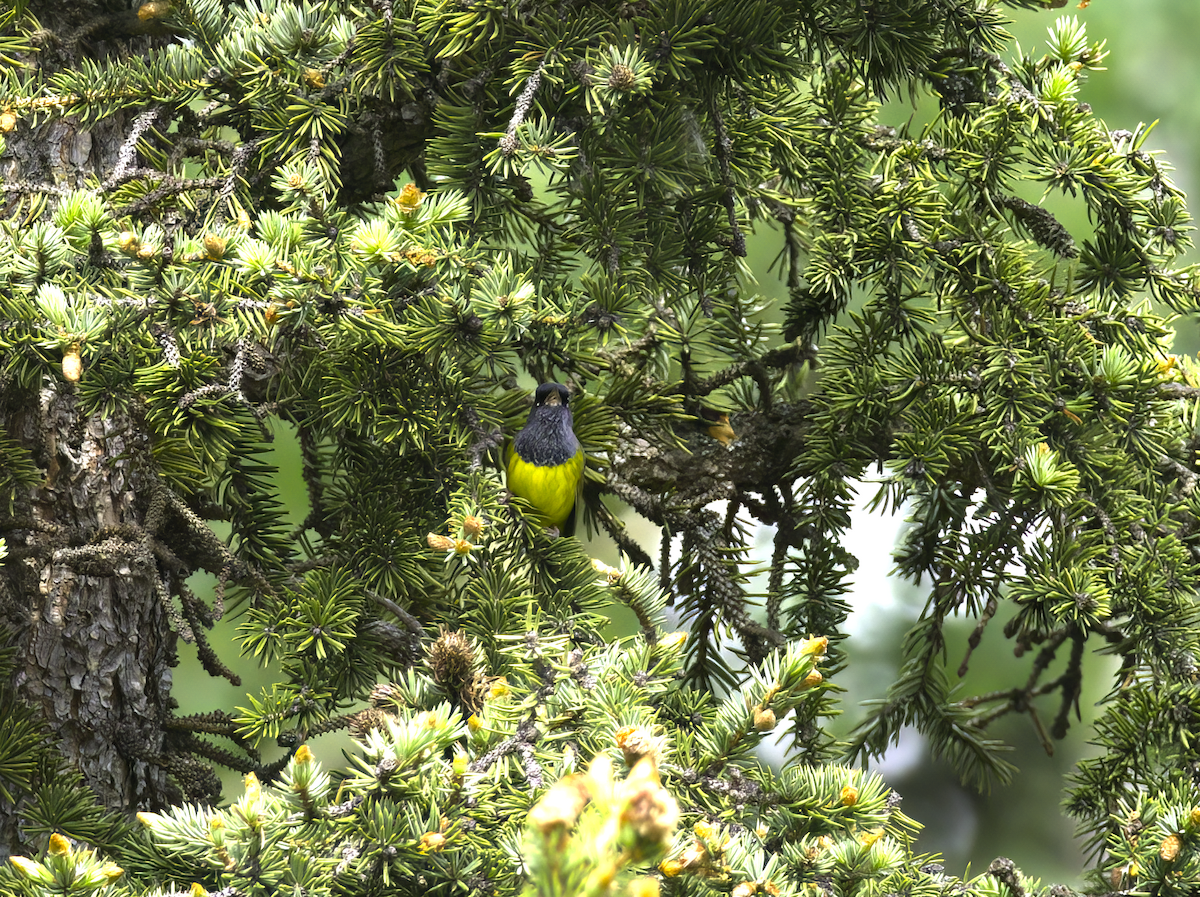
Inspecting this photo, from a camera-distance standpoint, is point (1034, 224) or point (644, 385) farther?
point (644, 385)

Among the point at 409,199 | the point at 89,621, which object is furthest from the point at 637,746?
the point at 89,621

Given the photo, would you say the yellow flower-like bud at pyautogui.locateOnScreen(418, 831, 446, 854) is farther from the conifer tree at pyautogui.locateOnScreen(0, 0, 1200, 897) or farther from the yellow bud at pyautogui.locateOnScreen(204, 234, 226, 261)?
the yellow bud at pyautogui.locateOnScreen(204, 234, 226, 261)

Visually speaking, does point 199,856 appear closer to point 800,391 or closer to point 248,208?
point 248,208

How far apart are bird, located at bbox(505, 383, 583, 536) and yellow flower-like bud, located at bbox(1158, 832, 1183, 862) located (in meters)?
1.12

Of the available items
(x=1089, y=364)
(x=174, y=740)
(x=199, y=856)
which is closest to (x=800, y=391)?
(x=1089, y=364)

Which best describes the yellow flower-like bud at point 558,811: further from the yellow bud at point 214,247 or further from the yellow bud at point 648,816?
the yellow bud at point 214,247

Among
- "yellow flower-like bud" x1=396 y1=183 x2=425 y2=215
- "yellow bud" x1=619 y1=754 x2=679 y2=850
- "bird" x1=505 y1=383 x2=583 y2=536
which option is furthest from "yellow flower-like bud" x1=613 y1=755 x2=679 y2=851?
"bird" x1=505 y1=383 x2=583 y2=536

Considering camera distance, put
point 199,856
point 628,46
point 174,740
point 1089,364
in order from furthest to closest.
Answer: point 174,740
point 1089,364
point 628,46
point 199,856

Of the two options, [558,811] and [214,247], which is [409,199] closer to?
[214,247]

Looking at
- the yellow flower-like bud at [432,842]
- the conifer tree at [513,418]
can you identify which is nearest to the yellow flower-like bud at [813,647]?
the conifer tree at [513,418]

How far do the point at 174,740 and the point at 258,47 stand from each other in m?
1.11

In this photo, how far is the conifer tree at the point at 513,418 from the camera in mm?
934

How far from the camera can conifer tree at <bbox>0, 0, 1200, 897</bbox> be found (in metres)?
0.93

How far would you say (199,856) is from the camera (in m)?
0.81
